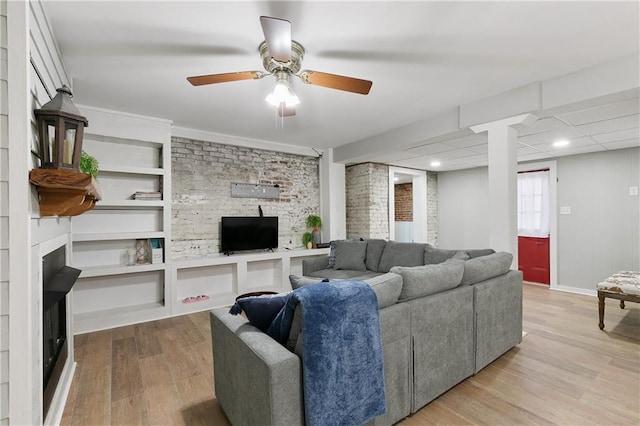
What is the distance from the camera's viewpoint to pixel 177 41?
2.22 metres

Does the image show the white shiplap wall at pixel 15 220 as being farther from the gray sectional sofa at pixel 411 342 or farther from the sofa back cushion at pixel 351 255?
the sofa back cushion at pixel 351 255

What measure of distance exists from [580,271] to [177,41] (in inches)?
251

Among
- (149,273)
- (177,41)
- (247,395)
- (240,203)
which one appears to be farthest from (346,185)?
(247,395)

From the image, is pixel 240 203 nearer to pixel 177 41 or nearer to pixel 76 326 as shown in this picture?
pixel 76 326

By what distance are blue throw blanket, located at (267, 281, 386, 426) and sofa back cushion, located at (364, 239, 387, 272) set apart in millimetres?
2797

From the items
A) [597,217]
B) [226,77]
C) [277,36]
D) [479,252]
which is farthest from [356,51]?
[597,217]

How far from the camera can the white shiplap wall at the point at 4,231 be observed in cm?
122

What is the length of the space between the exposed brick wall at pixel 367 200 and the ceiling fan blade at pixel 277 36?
4.11 metres

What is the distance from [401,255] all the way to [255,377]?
3033mm

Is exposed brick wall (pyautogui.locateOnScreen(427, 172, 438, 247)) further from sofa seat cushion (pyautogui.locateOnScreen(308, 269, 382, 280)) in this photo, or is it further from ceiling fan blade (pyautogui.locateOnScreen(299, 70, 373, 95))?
ceiling fan blade (pyautogui.locateOnScreen(299, 70, 373, 95))

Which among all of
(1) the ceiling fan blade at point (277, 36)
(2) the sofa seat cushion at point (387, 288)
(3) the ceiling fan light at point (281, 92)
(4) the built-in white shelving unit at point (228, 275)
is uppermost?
(1) the ceiling fan blade at point (277, 36)

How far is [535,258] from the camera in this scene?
558 centimetres

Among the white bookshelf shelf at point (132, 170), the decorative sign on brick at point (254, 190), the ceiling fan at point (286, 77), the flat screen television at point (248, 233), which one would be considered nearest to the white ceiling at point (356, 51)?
the ceiling fan at point (286, 77)

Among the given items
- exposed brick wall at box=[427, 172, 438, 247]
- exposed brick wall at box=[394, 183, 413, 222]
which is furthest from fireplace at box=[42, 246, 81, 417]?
exposed brick wall at box=[394, 183, 413, 222]
